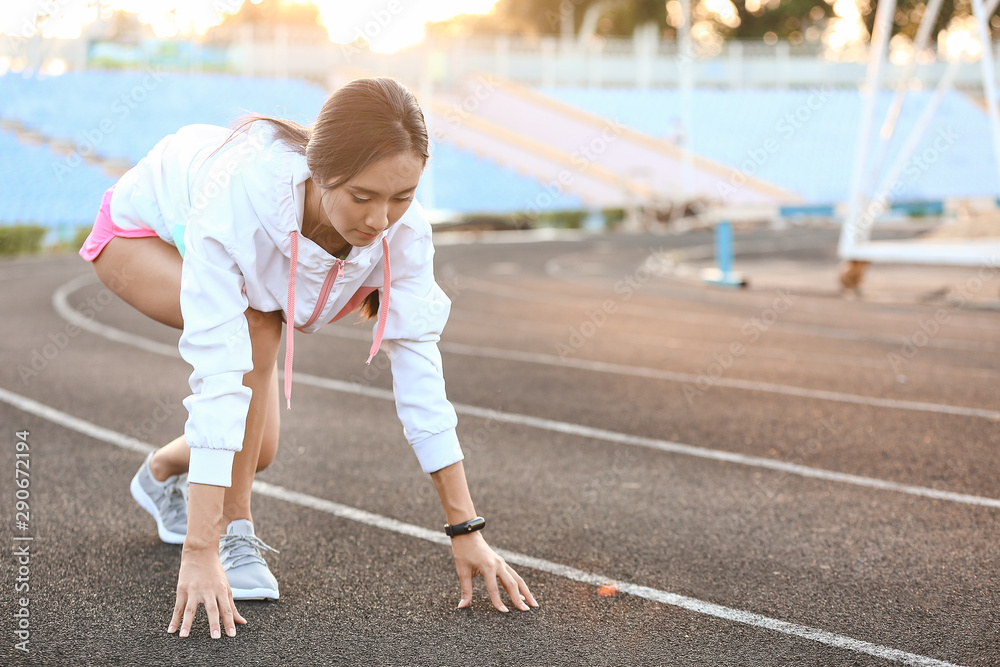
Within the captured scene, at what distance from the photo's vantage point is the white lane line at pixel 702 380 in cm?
673

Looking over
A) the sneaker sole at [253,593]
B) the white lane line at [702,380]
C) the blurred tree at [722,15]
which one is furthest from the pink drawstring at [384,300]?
the blurred tree at [722,15]

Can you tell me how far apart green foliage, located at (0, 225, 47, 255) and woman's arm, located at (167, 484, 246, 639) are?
21081 mm

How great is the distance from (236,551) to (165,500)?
680mm

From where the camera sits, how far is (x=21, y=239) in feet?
71.3

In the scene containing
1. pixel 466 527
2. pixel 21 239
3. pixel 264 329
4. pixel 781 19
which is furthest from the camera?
pixel 781 19

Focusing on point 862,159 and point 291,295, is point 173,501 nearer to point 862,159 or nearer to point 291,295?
point 291,295

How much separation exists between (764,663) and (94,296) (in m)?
12.0

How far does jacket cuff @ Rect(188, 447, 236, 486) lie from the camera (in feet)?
8.82

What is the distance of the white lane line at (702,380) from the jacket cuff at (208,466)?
207 inches

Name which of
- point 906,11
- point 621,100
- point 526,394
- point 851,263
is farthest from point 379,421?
point 906,11

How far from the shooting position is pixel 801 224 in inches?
1394

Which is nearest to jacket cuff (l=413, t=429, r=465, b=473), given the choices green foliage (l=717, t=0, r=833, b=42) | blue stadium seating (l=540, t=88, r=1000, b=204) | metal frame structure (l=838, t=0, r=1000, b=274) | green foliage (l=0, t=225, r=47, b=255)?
metal frame structure (l=838, t=0, r=1000, b=274)

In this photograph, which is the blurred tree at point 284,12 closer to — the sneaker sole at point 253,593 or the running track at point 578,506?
the running track at point 578,506

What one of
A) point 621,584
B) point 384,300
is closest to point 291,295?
point 384,300
